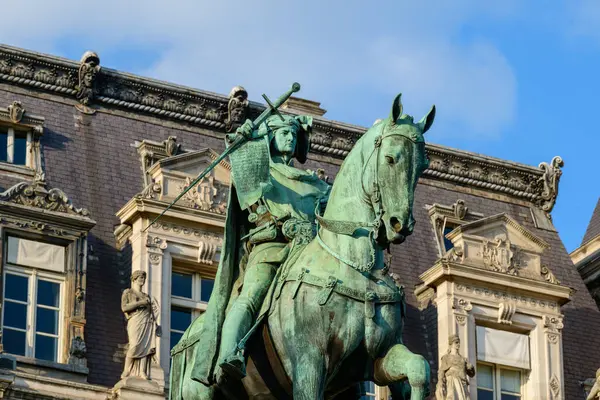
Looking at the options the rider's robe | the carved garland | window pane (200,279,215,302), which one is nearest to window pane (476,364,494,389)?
the carved garland

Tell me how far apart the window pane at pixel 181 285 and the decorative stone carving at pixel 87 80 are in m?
3.87

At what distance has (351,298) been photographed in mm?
22312

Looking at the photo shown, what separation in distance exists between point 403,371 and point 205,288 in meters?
17.2

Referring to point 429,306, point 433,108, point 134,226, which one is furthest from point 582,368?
point 433,108

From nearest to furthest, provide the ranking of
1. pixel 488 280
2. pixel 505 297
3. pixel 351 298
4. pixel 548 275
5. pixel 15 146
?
pixel 351 298
pixel 15 146
pixel 488 280
pixel 505 297
pixel 548 275

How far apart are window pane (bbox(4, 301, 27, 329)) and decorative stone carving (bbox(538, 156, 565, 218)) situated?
41.3 ft

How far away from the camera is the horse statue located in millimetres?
22219

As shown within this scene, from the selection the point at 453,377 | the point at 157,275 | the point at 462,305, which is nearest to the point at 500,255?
the point at 462,305

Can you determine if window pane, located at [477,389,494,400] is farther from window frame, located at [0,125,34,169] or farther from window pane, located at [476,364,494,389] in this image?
window frame, located at [0,125,34,169]

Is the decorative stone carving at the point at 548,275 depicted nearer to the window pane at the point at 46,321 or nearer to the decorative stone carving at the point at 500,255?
the decorative stone carving at the point at 500,255

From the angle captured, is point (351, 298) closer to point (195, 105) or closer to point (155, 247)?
point (155, 247)

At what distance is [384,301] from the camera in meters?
22.4

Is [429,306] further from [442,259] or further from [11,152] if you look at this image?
[11,152]

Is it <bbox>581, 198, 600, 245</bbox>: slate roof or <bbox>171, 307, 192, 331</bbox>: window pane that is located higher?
<bbox>581, 198, 600, 245</bbox>: slate roof
